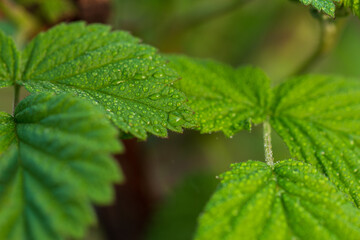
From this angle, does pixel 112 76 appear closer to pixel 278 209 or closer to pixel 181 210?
pixel 278 209

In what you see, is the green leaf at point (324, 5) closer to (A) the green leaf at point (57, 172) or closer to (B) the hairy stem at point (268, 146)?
(B) the hairy stem at point (268, 146)

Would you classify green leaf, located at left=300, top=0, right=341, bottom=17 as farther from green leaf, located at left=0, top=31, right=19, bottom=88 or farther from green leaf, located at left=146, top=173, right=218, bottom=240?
green leaf, located at left=146, top=173, right=218, bottom=240

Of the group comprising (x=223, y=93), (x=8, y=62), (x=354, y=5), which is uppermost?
(x=8, y=62)

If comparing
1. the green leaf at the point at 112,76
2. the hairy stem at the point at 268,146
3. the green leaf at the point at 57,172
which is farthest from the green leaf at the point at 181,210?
the green leaf at the point at 57,172

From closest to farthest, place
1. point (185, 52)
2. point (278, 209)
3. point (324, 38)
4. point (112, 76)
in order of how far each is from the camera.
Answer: point (278, 209)
point (112, 76)
point (324, 38)
point (185, 52)

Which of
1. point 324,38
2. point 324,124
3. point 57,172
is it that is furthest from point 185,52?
point 57,172

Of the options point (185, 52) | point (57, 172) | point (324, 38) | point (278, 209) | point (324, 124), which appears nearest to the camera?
point (57, 172)

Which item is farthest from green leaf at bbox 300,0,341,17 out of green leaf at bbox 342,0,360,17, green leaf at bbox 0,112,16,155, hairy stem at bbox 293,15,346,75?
green leaf at bbox 0,112,16,155
